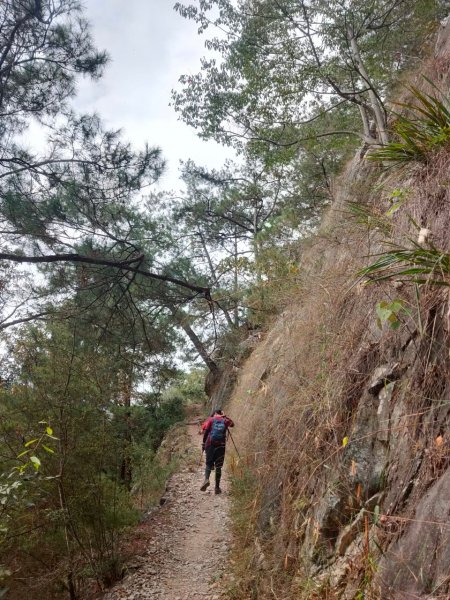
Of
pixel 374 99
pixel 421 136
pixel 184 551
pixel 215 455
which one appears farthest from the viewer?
pixel 374 99

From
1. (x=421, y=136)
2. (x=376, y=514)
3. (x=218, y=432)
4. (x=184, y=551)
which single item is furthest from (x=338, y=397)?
(x=218, y=432)

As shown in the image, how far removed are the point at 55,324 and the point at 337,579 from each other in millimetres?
A: 4927

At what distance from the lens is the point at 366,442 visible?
3.16 metres

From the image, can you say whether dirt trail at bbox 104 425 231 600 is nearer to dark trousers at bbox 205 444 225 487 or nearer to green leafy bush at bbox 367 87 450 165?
dark trousers at bbox 205 444 225 487

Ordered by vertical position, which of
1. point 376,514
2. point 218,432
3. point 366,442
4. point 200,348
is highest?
point 200,348

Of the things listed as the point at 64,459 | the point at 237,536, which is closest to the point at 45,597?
the point at 64,459

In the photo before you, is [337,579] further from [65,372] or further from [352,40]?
[352,40]

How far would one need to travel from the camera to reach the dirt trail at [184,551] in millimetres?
5148

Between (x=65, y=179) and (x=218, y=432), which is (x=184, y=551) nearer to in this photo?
(x=218, y=432)

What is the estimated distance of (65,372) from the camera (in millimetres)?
5410

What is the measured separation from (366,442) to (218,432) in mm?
4933

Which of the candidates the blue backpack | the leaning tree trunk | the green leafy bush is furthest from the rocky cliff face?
the leaning tree trunk

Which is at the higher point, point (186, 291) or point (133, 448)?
point (186, 291)

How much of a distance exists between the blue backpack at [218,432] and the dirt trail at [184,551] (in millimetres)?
1176
